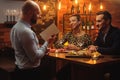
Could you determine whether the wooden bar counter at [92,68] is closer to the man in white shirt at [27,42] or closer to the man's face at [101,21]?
the man in white shirt at [27,42]

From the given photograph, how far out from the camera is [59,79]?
132 inches

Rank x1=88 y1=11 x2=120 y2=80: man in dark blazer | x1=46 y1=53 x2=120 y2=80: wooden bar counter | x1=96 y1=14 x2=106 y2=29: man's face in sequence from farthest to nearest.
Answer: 1. x1=96 y1=14 x2=106 y2=29: man's face
2. x1=88 y1=11 x2=120 y2=80: man in dark blazer
3. x1=46 y1=53 x2=120 y2=80: wooden bar counter

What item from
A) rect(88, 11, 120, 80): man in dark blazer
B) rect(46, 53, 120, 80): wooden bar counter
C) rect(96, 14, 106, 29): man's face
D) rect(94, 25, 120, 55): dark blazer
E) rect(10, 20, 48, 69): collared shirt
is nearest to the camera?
rect(10, 20, 48, 69): collared shirt

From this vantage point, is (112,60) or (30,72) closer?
(30,72)

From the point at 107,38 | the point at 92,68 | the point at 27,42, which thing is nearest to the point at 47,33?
the point at 27,42

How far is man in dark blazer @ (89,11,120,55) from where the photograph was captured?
119 inches

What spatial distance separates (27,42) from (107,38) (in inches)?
56.1

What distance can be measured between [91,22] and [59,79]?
2177mm

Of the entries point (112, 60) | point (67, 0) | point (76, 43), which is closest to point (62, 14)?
point (67, 0)

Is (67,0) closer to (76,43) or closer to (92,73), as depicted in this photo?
(76,43)

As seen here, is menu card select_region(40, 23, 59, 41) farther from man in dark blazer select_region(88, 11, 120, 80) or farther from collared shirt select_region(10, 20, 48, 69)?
man in dark blazer select_region(88, 11, 120, 80)

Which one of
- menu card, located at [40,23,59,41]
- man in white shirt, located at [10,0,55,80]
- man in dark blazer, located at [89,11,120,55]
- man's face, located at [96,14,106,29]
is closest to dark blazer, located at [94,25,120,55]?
man in dark blazer, located at [89,11,120,55]

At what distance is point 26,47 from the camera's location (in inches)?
86.7

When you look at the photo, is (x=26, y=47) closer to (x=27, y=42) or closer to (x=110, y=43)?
(x=27, y=42)
